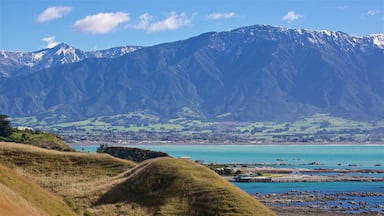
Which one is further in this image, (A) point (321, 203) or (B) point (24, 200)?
(A) point (321, 203)

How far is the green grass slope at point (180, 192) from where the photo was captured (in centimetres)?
5288

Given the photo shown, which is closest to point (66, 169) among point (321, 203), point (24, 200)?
point (24, 200)

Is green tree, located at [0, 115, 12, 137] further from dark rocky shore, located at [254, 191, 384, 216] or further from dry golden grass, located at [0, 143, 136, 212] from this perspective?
dry golden grass, located at [0, 143, 136, 212]

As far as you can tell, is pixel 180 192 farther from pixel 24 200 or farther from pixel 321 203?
pixel 321 203

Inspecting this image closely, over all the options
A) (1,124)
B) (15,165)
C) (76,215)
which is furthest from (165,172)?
(1,124)

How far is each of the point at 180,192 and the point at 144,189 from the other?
3443mm

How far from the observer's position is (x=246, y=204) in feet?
173

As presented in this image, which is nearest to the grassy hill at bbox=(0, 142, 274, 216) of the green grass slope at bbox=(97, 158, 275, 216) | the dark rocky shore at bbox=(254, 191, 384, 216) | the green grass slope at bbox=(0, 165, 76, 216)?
the green grass slope at bbox=(97, 158, 275, 216)

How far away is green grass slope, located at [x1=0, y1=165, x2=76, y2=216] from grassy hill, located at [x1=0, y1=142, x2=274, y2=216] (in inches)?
37.6

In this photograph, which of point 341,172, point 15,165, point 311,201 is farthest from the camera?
point 341,172

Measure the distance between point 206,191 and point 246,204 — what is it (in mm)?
3716

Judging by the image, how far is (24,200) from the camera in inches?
1543

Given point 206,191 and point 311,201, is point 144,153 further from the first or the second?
point 206,191

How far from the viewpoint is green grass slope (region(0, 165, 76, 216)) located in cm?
3469
